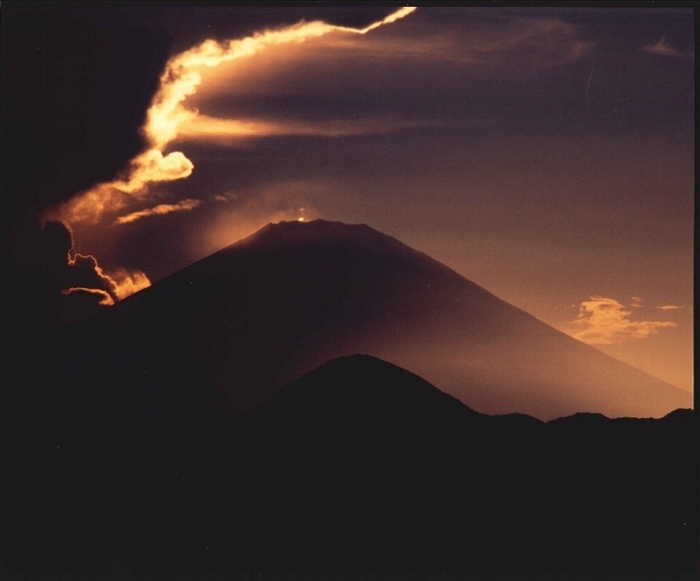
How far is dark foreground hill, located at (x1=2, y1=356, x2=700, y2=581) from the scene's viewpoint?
3.47 metres

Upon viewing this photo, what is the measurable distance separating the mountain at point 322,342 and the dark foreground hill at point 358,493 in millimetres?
91

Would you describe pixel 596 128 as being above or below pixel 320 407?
above

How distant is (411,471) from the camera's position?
351 centimetres

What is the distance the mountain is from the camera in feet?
11.7

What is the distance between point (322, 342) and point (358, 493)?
2.06ft

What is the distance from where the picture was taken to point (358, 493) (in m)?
3.49

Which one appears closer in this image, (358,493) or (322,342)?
(358,493)

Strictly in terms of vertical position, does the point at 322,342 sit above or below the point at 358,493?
above

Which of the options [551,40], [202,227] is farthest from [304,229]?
[551,40]

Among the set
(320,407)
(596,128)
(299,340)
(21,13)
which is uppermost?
(21,13)

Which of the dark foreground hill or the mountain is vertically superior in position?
the mountain

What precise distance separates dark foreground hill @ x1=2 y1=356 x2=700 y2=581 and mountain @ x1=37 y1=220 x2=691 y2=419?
0.09 m

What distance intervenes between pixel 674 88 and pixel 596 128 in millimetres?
362

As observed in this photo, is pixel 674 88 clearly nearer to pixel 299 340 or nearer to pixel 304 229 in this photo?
pixel 304 229
